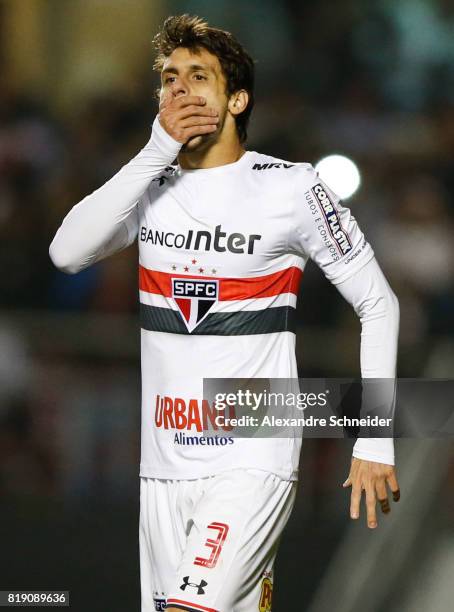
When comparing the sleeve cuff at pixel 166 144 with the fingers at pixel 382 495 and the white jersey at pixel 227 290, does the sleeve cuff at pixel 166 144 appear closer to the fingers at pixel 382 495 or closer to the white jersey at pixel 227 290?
the white jersey at pixel 227 290

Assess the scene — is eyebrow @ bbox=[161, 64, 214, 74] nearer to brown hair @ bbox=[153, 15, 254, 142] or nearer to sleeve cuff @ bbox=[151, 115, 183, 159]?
brown hair @ bbox=[153, 15, 254, 142]

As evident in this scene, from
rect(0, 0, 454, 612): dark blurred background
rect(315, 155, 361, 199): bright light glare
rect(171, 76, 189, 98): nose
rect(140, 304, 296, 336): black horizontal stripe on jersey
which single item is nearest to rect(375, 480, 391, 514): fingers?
rect(140, 304, 296, 336): black horizontal stripe on jersey

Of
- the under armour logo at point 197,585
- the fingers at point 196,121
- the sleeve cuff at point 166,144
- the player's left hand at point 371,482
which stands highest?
the fingers at point 196,121

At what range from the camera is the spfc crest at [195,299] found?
4.12 metres

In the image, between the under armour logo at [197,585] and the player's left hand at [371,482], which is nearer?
the under armour logo at [197,585]

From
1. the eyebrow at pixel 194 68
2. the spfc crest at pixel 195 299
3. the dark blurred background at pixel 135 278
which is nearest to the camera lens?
the spfc crest at pixel 195 299

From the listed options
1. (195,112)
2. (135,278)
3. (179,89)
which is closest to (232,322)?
(195,112)

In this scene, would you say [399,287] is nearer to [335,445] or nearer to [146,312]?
[335,445]

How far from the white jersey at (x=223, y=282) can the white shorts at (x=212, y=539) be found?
72 millimetres

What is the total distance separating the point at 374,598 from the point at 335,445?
45.9 inches

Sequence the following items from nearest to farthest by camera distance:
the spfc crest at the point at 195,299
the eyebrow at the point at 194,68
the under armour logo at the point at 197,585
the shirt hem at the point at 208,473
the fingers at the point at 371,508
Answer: the under armour logo at the point at 197,585, the fingers at the point at 371,508, the shirt hem at the point at 208,473, the spfc crest at the point at 195,299, the eyebrow at the point at 194,68

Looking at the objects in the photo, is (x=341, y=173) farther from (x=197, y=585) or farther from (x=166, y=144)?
(x=197, y=585)

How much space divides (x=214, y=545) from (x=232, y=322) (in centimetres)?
77

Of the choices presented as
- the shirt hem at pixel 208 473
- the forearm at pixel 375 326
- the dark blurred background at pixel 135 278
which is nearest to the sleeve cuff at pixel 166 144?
the forearm at pixel 375 326
